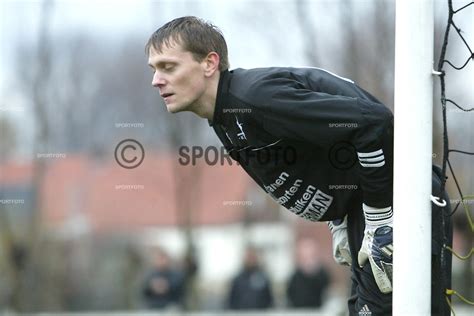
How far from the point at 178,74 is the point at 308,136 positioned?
2.14 ft

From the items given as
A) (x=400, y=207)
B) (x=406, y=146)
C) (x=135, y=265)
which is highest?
(x=406, y=146)

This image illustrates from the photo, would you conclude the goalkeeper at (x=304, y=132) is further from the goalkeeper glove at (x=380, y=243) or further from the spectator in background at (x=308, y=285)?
the spectator in background at (x=308, y=285)

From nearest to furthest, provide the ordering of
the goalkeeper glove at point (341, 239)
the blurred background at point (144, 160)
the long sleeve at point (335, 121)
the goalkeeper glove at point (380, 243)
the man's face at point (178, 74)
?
the long sleeve at point (335, 121), the goalkeeper glove at point (380, 243), the man's face at point (178, 74), the goalkeeper glove at point (341, 239), the blurred background at point (144, 160)

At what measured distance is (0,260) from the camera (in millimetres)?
15172

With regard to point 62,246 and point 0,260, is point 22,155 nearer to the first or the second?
point 0,260

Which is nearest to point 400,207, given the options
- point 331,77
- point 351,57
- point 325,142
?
point 325,142

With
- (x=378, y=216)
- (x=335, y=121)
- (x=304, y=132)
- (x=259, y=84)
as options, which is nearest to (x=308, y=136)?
(x=304, y=132)

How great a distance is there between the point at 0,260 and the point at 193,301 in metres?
3.48

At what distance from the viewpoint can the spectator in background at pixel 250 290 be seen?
12.6m

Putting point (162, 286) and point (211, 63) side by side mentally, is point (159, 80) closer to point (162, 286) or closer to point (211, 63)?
point (211, 63)

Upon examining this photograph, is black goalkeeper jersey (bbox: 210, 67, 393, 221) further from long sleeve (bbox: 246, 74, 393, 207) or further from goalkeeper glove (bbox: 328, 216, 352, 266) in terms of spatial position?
goalkeeper glove (bbox: 328, 216, 352, 266)

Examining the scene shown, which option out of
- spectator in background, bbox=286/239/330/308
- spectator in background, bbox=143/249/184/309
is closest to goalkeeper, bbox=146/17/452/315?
spectator in background, bbox=143/249/184/309

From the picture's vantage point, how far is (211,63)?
4035 millimetres

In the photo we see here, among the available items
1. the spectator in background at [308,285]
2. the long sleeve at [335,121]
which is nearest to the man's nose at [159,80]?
the long sleeve at [335,121]
